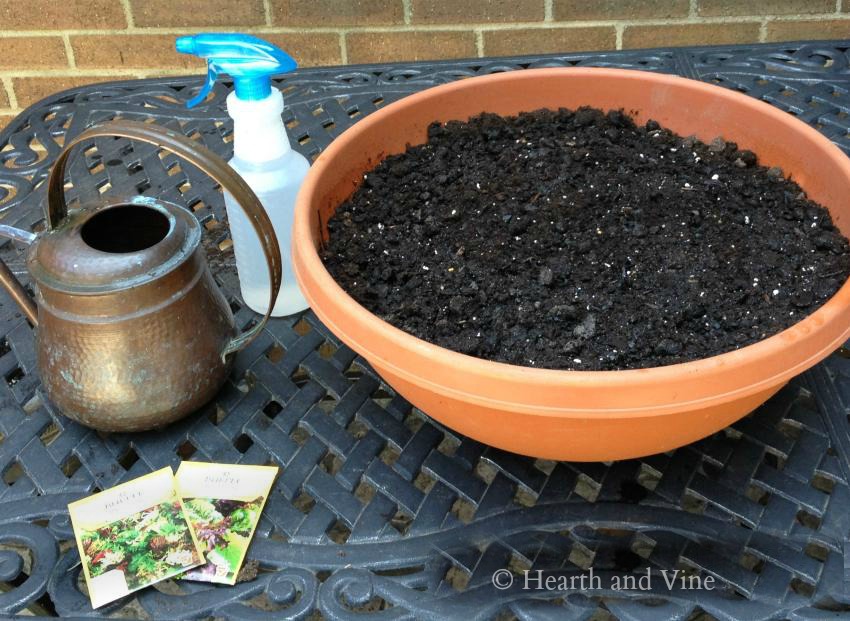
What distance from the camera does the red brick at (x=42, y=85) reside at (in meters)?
1.88

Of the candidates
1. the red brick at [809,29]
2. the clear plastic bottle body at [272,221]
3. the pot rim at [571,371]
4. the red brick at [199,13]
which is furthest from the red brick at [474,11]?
the pot rim at [571,371]

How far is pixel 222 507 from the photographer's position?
30.5 inches

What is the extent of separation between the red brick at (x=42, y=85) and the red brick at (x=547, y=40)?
90 centimetres

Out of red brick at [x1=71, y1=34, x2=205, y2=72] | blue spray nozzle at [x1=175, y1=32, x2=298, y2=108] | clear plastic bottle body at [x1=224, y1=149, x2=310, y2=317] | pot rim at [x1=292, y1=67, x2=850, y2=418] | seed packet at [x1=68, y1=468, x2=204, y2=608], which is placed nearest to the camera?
pot rim at [x1=292, y1=67, x2=850, y2=418]

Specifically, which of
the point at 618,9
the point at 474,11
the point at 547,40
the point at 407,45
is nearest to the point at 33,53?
the point at 407,45

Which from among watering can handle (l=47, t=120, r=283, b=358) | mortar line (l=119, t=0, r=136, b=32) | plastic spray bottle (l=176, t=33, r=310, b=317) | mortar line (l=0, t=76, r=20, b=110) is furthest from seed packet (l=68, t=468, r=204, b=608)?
mortar line (l=0, t=76, r=20, b=110)

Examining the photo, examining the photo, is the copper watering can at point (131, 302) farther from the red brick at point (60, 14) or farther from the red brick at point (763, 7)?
the red brick at point (763, 7)

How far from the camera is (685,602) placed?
0.68m

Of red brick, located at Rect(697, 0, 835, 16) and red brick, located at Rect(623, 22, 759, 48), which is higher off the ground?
red brick, located at Rect(697, 0, 835, 16)

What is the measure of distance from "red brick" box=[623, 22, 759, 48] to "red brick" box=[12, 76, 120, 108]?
1210mm

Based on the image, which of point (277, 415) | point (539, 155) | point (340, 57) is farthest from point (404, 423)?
point (340, 57)

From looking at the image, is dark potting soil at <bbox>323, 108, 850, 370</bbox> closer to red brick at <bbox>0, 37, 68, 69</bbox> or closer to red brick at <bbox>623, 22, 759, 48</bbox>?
red brick at <bbox>623, 22, 759, 48</bbox>

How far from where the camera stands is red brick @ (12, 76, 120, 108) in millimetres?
1878

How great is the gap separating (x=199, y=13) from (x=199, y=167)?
118 centimetres
